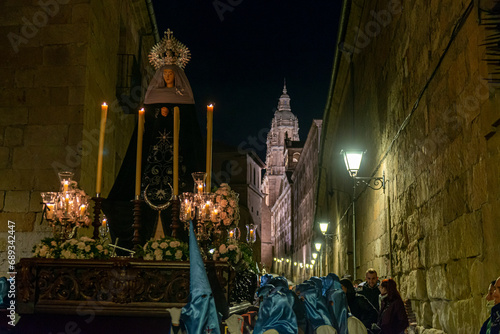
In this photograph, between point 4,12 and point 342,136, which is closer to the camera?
point 4,12

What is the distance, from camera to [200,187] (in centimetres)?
577

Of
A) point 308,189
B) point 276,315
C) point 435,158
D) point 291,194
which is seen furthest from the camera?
point 291,194

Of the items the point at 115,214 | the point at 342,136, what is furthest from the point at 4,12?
the point at 342,136

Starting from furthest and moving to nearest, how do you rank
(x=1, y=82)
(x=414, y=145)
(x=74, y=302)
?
(x=1, y=82) → (x=414, y=145) → (x=74, y=302)

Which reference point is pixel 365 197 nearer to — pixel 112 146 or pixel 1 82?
pixel 112 146

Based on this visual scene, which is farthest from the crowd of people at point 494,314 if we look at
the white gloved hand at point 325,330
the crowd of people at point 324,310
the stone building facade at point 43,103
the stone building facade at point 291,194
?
the stone building facade at point 291,194

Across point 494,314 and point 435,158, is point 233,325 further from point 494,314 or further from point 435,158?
point 435,158

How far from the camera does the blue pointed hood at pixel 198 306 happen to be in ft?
12.1

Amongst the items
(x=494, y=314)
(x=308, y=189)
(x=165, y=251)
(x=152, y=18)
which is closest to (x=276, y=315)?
(x=165, y=251)

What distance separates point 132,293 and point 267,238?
259 feet

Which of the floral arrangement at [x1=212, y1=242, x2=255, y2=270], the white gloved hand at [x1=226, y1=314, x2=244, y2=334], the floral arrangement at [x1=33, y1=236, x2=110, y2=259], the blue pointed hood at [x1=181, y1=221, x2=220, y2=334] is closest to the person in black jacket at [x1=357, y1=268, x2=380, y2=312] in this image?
the floral arrangement at [x1=212, y1=242, x2=255, y2=270]

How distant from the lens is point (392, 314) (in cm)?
612

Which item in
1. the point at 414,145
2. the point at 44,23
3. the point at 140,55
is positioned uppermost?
the point at 140,55

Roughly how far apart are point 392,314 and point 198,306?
3203 mm
